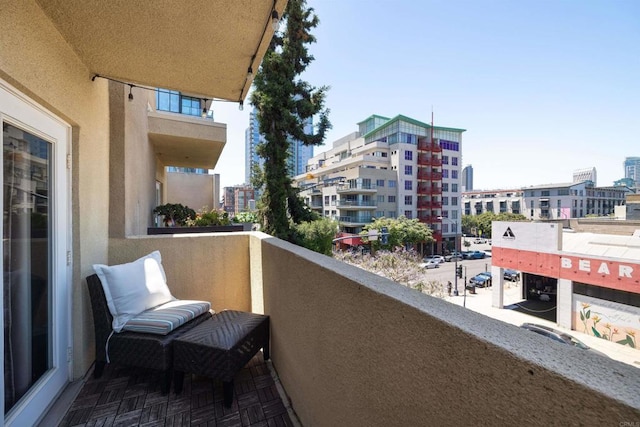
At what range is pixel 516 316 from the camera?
1383 centimetres

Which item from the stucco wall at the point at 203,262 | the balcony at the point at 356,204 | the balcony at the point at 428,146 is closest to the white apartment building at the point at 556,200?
the balcony at the point at 428,146

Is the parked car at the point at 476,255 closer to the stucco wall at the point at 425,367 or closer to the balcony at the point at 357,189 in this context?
the balcony at the point at 357,189

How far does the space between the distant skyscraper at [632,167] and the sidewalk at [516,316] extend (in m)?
112

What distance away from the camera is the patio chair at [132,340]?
2.17 metres

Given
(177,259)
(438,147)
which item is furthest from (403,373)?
(438,147)

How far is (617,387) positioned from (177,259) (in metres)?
3.58

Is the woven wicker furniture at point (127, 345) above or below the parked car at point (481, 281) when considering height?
above

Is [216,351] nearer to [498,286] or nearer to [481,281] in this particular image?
[498,286]

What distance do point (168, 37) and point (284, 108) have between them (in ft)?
30.6

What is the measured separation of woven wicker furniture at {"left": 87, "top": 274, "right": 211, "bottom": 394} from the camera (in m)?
2.17

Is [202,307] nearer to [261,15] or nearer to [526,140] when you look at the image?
[261,15]

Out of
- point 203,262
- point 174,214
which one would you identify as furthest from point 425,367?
Answer: point 174,214

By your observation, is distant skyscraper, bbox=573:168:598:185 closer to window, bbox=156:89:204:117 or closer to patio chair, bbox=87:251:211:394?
window, bbox=156:89:204:117

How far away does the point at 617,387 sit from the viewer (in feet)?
1.51
